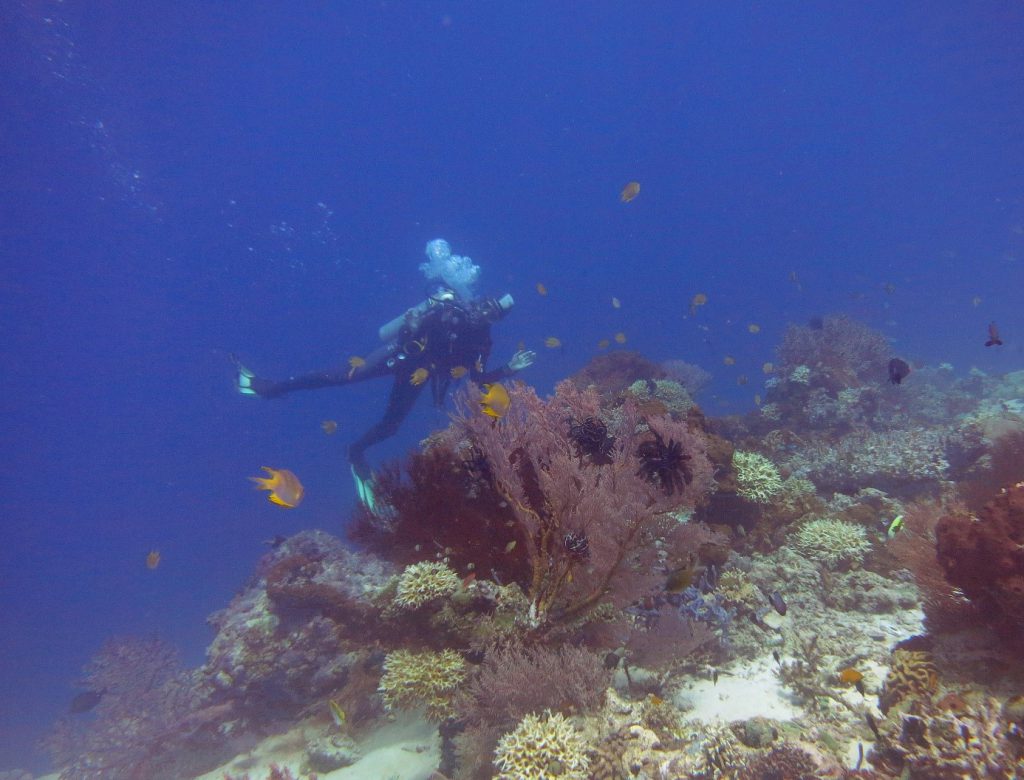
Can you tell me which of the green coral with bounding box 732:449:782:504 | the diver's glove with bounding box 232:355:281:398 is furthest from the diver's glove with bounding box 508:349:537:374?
the diver's glove with bounding box 232:355:281:398

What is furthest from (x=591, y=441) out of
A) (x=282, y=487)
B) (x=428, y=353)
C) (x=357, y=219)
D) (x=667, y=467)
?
(x=357, y=219)

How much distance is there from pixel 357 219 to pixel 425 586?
11092 cm

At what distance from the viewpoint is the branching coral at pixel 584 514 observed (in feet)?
12.9

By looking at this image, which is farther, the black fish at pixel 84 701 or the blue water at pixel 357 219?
the blue water at pixel 357 219

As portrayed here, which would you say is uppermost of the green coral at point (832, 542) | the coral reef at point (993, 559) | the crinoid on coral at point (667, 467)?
the crinoid on coral at point (667, 467)

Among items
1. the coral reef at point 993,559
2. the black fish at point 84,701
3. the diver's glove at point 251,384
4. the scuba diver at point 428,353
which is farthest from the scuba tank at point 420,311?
the black fish at point 84,701

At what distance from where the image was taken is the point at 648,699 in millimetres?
4406

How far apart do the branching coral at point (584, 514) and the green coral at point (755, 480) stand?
3124 millimetres

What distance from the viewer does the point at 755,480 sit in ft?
24.2

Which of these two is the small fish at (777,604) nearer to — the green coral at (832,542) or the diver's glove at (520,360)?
the green coral at (832,542)

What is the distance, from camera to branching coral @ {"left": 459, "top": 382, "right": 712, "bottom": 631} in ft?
12.9

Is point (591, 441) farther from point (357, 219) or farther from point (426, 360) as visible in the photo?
point (357, 219)

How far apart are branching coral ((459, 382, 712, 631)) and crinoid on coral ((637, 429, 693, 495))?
0.08ft

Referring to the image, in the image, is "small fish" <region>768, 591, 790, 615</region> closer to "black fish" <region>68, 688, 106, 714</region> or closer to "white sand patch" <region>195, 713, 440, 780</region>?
"white sand patch" <region>195, 713, 440, 780</region>
